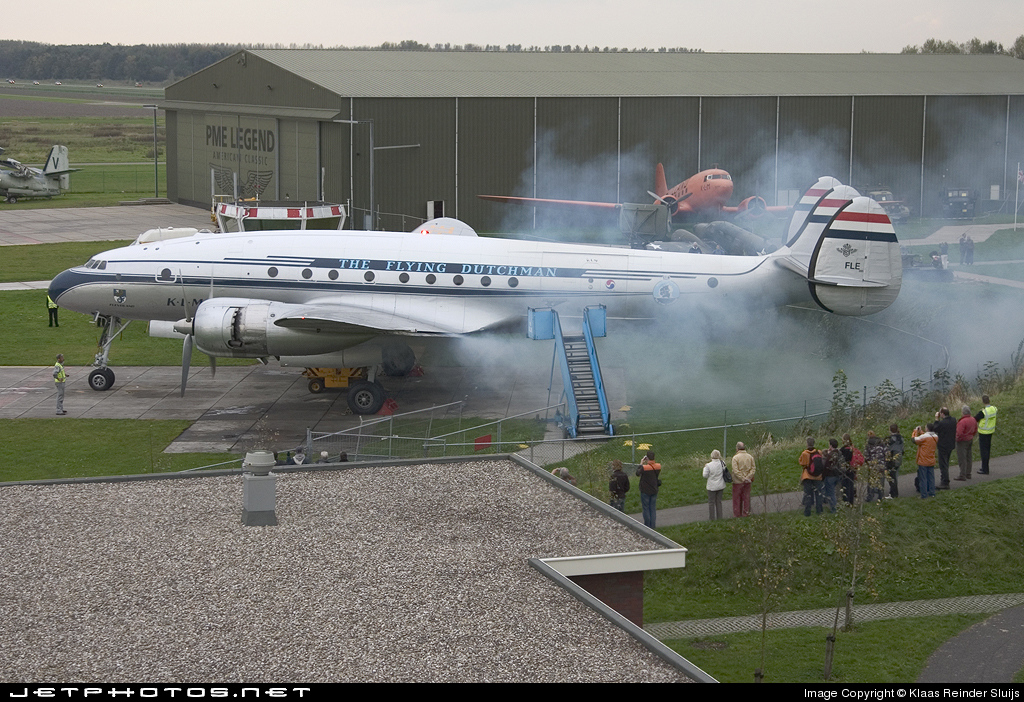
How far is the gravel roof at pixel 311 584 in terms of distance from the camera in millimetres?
13797

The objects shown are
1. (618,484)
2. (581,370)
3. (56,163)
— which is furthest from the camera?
(56,163)

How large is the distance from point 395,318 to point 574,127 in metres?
38.1

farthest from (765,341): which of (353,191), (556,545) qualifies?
(353,191)

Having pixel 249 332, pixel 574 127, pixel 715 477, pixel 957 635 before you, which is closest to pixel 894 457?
pixel 715 477

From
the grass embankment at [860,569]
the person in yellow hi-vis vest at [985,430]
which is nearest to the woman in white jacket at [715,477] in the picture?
the grass embankment at [860,569]

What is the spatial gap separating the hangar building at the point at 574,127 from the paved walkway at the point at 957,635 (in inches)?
1671

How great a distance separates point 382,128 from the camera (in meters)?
66.3

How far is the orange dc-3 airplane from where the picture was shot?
206ft

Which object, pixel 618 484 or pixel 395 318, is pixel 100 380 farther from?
pixel 618 484

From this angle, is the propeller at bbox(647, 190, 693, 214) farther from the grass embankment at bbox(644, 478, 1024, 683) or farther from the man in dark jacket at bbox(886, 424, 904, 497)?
the grass embankment at bbox(644, 478, 1024, 683)

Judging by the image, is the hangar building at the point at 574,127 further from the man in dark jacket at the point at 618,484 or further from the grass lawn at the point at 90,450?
the man in dark jacket at the point at 618,484

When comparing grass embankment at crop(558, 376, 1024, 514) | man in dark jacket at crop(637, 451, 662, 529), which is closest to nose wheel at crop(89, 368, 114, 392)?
grass embankment at crop(558, 376, 1024, 514)

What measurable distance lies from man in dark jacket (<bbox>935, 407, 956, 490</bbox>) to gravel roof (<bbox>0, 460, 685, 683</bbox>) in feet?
37.3

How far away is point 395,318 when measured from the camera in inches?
1374
